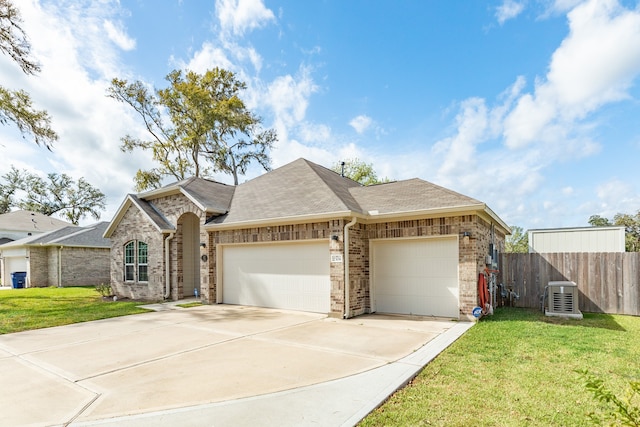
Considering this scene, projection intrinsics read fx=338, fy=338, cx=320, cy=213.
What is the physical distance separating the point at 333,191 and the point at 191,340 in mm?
5953

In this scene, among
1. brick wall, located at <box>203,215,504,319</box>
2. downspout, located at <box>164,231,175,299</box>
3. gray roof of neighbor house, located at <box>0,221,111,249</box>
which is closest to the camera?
brick wall, located at <box>203,215,504,319</box>

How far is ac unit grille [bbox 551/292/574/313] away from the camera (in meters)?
8.89

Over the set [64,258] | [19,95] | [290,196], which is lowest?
[64,258]

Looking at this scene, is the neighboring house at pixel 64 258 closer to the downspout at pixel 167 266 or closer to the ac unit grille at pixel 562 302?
the downspout at pixel 167 266

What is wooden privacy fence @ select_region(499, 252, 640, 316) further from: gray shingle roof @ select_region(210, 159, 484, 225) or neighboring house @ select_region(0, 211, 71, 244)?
neighboring house @ select_region(0, 211, 71, 244)

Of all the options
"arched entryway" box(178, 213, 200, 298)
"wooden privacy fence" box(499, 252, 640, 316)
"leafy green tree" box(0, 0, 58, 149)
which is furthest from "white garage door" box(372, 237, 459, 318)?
"leafy green tree" box(0, 0, 58, 149)

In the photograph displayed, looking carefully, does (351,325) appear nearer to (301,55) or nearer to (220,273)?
(220,273)

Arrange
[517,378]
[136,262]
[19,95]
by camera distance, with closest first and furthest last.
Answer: [517,378], [136,262], [19,95]

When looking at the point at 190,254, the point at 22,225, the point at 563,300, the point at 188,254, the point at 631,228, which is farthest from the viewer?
the point at 22,225

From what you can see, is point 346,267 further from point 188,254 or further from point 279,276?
point 188,254

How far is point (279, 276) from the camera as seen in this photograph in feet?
35.7

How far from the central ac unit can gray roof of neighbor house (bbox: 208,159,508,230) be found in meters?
2.47

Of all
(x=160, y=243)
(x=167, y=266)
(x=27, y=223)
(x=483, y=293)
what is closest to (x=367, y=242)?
(x=483, y=293)

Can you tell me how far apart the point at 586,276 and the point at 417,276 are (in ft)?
17.0
